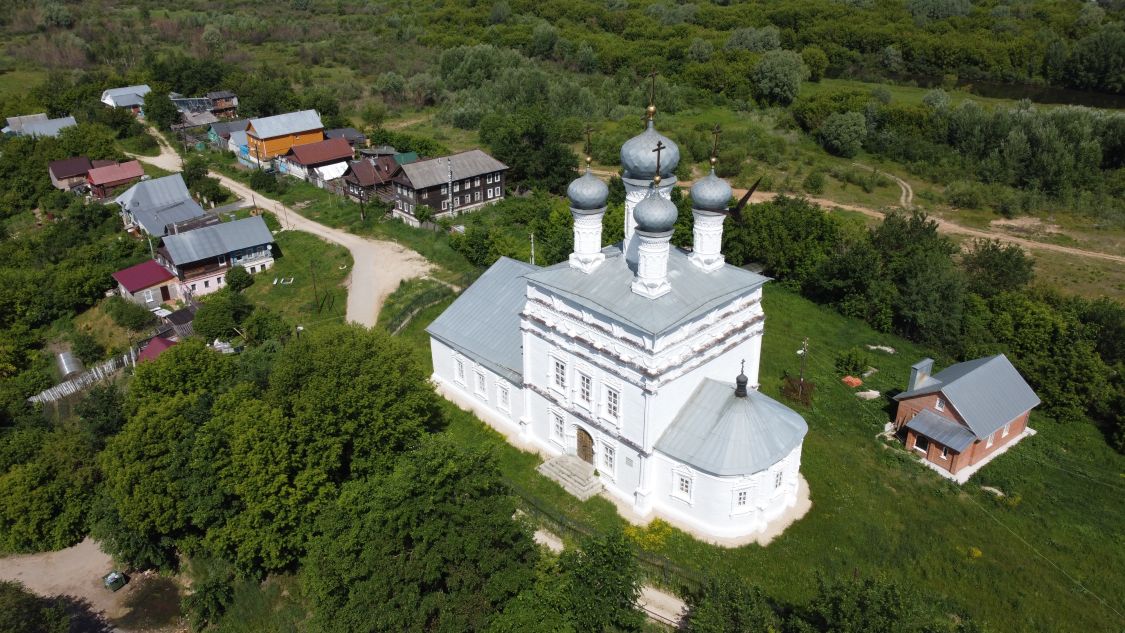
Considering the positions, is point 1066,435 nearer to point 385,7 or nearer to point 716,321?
point 716,321

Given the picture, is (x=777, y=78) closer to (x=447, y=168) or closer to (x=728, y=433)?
(x=447, y=168)

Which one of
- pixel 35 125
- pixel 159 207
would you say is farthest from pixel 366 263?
pixel 35 125

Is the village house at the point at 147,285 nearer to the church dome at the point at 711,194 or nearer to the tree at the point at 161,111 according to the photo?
the church dome at the point at 711,194

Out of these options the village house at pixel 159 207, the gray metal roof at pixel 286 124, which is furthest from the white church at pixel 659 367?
the gray metal roof at pixel 286 124

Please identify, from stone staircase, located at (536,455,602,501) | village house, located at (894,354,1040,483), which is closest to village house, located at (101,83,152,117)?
stone staircase, located at (536,455,602,501)

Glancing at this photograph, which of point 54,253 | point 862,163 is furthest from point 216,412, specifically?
point 862,163

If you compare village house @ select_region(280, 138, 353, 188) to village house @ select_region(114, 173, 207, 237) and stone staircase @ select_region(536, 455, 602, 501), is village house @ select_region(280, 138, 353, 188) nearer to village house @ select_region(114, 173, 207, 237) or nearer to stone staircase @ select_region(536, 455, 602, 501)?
village house @ select_region(114, 173, 207, 237)
